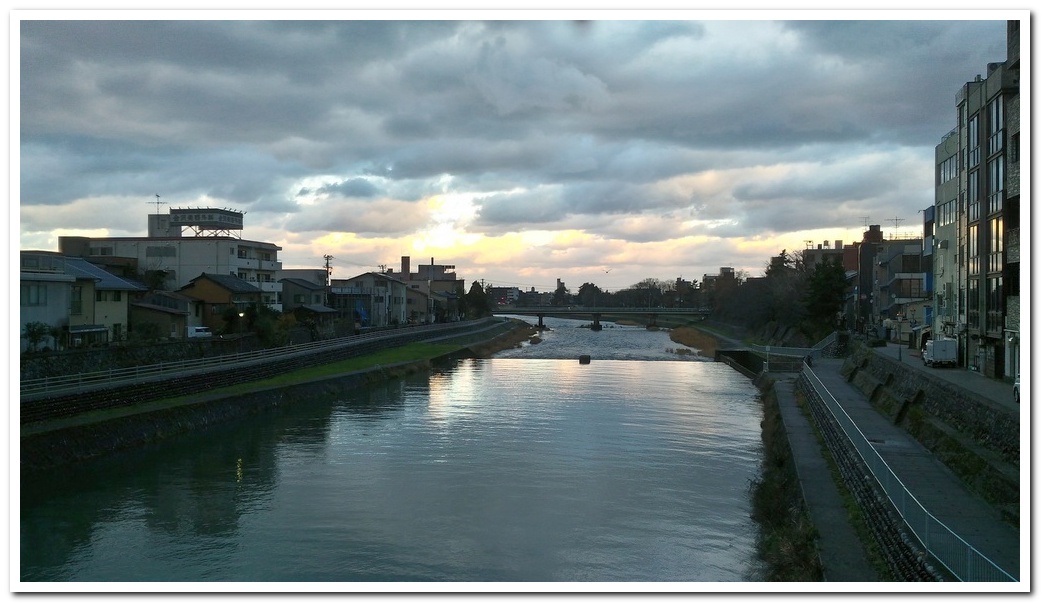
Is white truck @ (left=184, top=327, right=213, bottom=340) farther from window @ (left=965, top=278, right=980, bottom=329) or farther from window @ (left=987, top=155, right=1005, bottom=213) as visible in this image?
window @ (left=987, top=155, right=1005, bottom=213)

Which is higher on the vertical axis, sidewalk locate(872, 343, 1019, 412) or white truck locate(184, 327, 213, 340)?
white truck locate(184, 327, 213, 340)

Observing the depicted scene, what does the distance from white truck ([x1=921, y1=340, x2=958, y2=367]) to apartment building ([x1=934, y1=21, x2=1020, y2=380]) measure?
32cm

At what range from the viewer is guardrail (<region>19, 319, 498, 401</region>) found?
19.3m

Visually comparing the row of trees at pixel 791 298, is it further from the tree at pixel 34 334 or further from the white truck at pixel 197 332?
the tree at pixel 34 334

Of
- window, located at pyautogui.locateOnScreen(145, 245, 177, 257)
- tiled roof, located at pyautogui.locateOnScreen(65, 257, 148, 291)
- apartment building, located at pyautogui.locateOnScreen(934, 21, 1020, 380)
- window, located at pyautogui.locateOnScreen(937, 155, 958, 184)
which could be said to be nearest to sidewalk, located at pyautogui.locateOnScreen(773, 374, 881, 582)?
apartment building, located at pyautogui.locateOnScreen(934, 21, 1020, 380)

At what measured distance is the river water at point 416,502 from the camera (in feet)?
39.2

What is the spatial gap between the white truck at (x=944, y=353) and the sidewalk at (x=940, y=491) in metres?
2.11

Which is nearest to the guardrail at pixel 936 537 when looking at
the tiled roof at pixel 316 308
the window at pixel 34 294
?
the window at pixel 34 294

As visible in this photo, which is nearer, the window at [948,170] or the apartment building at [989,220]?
the apartment building at [989,220]

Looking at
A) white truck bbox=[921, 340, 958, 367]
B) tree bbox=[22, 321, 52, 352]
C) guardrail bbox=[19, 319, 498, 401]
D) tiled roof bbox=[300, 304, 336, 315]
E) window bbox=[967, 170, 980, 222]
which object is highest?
window bbox=[967, 170, 980, 222]

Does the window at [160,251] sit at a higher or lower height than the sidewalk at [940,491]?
higher
